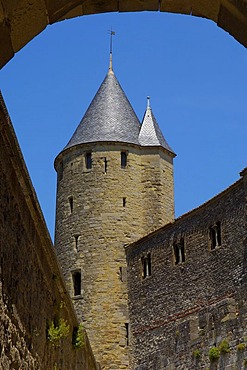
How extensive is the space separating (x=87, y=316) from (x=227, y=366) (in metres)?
7.95

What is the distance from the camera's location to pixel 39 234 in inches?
388

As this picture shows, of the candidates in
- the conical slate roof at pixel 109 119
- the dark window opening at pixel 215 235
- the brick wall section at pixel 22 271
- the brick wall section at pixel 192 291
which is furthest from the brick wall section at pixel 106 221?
the brick wall section at pixel 22 271

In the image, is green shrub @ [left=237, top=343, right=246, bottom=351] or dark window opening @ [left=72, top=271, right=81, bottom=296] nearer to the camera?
green shrub @ [left=237, top=343, right=246, bottom=351]

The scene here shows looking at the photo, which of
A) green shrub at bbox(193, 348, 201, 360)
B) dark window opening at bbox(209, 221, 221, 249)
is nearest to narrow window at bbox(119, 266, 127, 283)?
dark window opening at bbox(209, 221, 221, 249)

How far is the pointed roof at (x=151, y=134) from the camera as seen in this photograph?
34625mm

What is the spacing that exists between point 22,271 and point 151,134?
88.5 ft

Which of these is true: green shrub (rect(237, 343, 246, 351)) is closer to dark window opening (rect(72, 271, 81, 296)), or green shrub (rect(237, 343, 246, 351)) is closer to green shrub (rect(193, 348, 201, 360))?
green shrub (rect(193, 348, 201, 360))

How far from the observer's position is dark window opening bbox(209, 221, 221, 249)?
2742cm

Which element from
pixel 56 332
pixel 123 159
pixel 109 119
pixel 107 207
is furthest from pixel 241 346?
pixel 56 332

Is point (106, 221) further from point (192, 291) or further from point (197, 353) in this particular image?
point (197, 353)

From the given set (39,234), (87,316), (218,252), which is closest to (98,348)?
(87,316)

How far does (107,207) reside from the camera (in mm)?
32562

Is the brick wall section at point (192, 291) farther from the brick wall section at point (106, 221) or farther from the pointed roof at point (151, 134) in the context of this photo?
the pointed roof at point (151, 134)

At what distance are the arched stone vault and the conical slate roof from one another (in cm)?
2810
